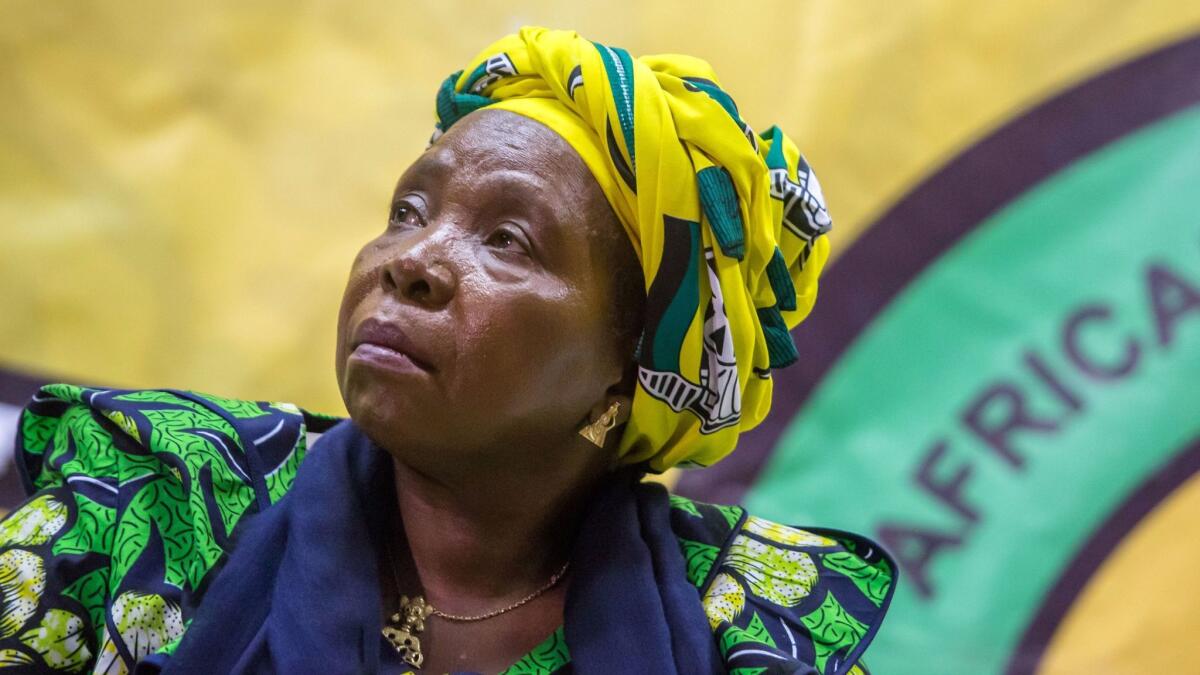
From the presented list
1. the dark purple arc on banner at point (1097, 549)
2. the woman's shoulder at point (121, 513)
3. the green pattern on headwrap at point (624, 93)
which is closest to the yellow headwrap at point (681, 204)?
the green pattern on headwrap at point (624, 93)

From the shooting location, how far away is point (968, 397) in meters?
1.79

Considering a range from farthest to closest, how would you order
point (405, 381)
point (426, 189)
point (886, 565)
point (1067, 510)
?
point (1067, 510)
point (886, 565)
point (426, 189)
point (405, 381)

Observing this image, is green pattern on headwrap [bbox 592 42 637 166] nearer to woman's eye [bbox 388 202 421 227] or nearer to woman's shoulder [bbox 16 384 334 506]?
woman's eye [bbox 388 202 421 227]

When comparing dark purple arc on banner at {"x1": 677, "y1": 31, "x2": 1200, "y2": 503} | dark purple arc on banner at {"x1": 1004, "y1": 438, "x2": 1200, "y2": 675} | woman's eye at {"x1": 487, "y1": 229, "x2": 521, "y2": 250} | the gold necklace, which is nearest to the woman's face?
woman's eye at {"x1": 487, "y1": 229, "x2": 521, "y2": 250}

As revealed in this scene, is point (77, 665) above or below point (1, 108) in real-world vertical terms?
below

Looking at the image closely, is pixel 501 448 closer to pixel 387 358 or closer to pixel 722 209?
pixel 387 358

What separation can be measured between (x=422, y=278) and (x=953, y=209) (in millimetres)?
1042

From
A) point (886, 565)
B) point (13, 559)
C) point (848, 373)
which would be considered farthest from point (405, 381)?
point (848, 373)

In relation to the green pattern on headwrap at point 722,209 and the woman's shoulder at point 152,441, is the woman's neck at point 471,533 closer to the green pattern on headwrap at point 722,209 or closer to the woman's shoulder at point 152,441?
the woman's shoulder at point 152,441

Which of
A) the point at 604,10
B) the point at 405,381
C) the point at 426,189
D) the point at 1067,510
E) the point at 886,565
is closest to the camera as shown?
the point at 405,381

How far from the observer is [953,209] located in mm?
1822

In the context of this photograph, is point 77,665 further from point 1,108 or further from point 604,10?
point 604,10

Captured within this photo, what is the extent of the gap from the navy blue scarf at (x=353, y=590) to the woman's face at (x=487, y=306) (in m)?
0.09

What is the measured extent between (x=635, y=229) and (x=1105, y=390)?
3.07ft
